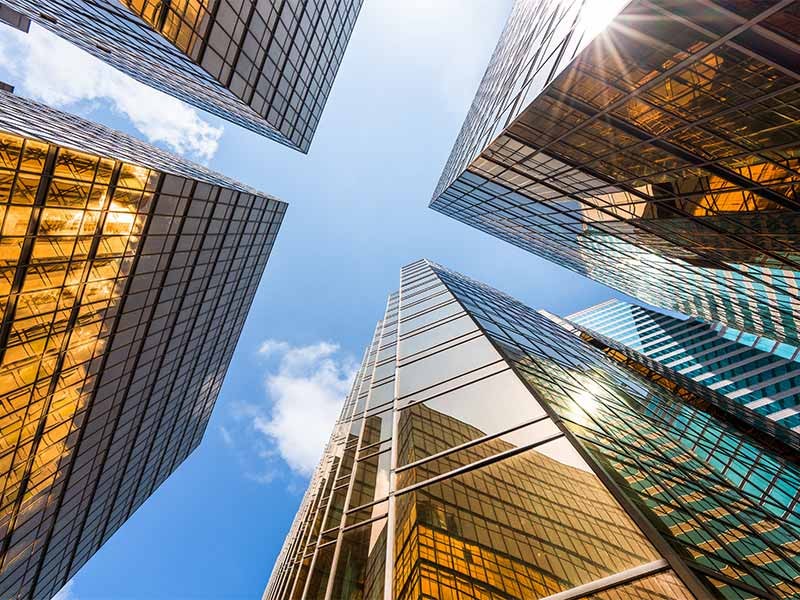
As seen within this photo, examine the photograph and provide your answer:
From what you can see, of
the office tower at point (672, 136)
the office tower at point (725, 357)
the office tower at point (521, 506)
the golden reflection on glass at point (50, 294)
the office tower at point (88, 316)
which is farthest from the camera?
the office tower at point (725, 357)

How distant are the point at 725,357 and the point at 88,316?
58.0 m

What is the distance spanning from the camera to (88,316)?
1977 cm

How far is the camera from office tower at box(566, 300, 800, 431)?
1355 inches

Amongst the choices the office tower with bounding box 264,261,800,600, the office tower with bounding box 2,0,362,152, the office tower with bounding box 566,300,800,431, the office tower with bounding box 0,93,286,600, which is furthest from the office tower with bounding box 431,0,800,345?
the office tower with bounding box 566,300,800,431

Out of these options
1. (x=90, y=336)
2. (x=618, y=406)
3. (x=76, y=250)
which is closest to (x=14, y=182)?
(x=76, y=250)

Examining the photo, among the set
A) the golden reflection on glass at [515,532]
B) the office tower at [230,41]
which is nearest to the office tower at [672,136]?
the golden reflection on glass at [515,532]

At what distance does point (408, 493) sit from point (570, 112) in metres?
10.6

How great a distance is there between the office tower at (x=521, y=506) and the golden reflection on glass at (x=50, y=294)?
15064 millimetres

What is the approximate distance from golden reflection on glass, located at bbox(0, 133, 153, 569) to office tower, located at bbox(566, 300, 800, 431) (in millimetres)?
48696

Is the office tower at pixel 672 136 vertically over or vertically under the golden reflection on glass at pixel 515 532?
over

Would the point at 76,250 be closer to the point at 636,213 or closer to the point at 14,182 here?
the point at 14,182

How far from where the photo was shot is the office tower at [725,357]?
34.4 meters

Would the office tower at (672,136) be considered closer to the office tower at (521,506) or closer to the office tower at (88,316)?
the office tower at (521,506)

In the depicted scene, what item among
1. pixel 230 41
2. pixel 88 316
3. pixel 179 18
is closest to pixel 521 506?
pixel 88 316
